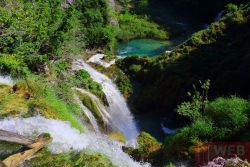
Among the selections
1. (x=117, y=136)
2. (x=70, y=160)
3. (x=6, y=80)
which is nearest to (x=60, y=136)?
(x=70, y=160)

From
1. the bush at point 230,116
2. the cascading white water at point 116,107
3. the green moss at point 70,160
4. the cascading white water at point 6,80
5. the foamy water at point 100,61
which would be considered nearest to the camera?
the green moss at point 70,160

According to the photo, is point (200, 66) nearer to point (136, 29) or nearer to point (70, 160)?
point (70, 160)

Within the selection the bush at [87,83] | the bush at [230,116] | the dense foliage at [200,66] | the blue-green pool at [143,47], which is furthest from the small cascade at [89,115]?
the blue-green pool at [143,47]

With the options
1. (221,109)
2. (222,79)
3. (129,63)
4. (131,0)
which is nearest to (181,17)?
(131,0)

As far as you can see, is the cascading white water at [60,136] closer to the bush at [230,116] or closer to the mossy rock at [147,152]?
the mossy rock at [147,152]

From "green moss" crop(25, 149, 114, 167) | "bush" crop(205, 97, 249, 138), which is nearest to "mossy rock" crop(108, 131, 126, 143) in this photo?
"bush" crop(205, 97, 249, 138)

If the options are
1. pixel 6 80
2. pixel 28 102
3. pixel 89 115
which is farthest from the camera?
pixel 89 115

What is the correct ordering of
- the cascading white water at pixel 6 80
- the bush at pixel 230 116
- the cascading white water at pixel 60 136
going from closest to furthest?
the cascading white water at pixel 60 136 → the bush at pixel 230 116 → the cascading white water at pixel 6 80

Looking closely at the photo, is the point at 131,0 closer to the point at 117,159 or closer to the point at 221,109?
the point at 221,109
